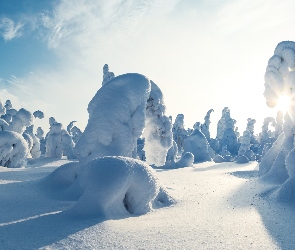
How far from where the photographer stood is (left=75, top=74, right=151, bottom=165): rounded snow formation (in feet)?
24.7

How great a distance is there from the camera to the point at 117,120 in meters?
7.53

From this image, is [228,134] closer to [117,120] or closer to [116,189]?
[117,120]

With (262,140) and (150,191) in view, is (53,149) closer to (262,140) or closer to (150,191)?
(150,191)

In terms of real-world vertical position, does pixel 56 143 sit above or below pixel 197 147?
above

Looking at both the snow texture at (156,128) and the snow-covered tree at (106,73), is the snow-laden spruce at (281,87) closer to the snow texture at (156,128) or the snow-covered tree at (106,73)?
the snow texture at (156,128)

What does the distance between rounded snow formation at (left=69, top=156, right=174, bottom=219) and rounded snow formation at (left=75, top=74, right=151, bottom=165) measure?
2311 millimetres

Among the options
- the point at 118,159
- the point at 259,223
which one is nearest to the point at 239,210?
the point at 259,223

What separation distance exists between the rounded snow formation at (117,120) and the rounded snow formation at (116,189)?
2.31 meters

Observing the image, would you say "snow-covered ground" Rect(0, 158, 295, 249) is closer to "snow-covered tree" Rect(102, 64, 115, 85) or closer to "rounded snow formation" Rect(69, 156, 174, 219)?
"rounded snow formation" Rect(69, 156, 174, 219)

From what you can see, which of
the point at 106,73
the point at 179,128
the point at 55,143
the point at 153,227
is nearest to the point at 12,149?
the point at 55,143

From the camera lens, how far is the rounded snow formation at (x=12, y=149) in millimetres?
12812

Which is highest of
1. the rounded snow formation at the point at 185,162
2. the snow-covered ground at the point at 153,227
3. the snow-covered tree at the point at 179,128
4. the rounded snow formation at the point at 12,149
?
the snow-covered tree at the point at 179,128

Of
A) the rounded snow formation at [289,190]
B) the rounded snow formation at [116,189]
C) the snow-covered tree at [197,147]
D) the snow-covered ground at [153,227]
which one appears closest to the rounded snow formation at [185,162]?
the snow-covered tree at [197,147]

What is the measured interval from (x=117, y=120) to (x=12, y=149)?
27.7ft
